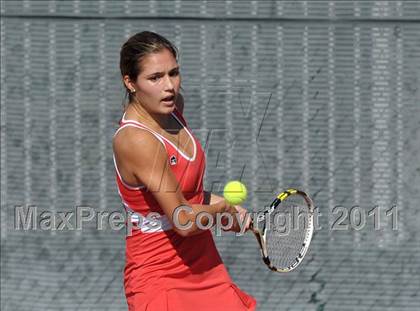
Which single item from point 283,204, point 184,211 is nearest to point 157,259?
point 184,211

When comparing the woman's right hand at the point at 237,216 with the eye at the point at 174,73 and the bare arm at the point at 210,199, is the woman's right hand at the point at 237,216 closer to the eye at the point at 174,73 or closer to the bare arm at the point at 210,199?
the bare arm at the point at 210,199

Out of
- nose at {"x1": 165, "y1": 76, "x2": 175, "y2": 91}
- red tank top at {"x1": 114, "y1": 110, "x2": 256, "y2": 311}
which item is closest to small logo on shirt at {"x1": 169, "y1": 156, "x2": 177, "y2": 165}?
red tank top at {"x1": 114, "y1": 110, "x2": 256, "y2": 311}

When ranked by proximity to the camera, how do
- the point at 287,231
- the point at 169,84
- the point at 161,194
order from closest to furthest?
the point at 161,194 < the point at 169,84 < the point at 287,231

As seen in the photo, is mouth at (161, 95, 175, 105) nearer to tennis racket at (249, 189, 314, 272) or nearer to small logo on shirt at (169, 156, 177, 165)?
small logo on shirt at (169, 156, 177, 165)

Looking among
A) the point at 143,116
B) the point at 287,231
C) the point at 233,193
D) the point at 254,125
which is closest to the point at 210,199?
the point at 233,193

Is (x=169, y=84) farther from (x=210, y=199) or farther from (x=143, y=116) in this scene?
(x=210, y=199)

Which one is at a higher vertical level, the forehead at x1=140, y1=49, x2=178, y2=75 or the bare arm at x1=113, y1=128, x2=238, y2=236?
the forehead at x1=140, y1=49, x2=178, y2=75

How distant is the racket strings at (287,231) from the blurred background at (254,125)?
3.28ft

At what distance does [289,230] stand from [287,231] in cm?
1

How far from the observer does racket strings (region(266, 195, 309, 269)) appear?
12.9ft

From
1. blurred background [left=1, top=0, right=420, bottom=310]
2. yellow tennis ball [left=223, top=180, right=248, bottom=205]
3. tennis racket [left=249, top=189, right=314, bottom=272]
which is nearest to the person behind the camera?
yellow tennis ball [left=223, top=180, right=248, bottom=205]

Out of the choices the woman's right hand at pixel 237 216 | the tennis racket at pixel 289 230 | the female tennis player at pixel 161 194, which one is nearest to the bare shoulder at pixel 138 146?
the female tennis player at pixel 161 194

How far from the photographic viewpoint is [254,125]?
517 cm

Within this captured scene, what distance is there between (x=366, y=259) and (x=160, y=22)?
64.2 inches
